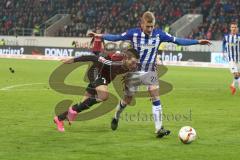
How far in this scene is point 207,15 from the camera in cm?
4325

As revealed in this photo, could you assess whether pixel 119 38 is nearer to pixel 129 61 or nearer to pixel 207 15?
pixel 129 61

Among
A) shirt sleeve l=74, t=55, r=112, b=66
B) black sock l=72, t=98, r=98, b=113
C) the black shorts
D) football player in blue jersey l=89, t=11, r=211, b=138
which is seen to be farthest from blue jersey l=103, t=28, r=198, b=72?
black sock l=72, t=98, r=98, b=113

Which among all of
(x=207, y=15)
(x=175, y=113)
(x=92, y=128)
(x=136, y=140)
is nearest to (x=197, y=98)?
(x=175, y=113)

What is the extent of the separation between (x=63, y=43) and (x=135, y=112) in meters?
31.8

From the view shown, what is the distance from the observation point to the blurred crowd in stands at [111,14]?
41.1 m

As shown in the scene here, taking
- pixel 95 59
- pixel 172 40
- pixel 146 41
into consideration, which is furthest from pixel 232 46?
pixel 146 41

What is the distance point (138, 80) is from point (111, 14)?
121 ft

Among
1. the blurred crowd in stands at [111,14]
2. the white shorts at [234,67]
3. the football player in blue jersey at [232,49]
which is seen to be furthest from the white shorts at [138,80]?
the blurred crowd in stands at [111,14]

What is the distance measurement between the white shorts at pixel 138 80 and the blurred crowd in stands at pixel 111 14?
29.7m

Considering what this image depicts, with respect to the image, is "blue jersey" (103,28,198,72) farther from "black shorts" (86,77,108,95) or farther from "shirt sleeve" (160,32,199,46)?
"black shorts" (86,77,108,95)

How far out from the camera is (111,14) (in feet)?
152

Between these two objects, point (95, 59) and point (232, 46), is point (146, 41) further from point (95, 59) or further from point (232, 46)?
point (232, 46)

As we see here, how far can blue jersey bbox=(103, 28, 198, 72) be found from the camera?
9633 millimetres

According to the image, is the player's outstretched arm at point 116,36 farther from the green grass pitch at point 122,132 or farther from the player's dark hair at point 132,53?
the green grass pitch at point 122,132
